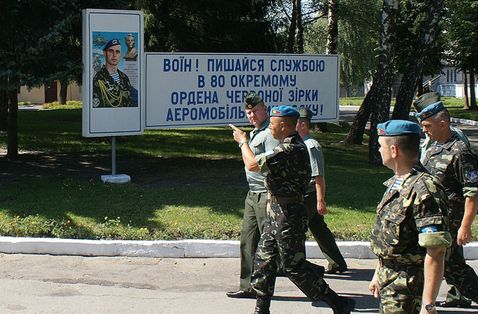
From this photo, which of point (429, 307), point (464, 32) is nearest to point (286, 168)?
point (429, 307)

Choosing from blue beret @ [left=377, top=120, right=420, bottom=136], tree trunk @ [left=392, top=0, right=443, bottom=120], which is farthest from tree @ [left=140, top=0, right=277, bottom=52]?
blue beret @ [left=377, top=120, right=420, bottom=136]

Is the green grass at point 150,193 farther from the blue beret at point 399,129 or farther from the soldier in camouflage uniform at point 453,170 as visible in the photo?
the blue beret at point 399,129

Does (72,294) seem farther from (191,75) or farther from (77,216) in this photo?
(191,75)

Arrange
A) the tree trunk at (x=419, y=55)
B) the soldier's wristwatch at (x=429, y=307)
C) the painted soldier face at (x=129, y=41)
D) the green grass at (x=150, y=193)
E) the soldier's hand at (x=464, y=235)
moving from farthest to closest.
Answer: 1. the tree trunk at (x=419, y=55)
2. the painted soldier face at (x=129, y=41)
3. the green grass at (x=150, y=193)
4. the soldier's hand at (x=464, y=235)
5. the soldier's wristwatch at (x=429, y=307)

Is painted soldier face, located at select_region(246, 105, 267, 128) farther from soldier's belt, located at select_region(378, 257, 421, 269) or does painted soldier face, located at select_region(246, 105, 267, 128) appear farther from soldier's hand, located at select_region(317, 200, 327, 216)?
soldier's belt, located at select_region(378, 257, 421, 269)

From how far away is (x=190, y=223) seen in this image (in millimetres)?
8648

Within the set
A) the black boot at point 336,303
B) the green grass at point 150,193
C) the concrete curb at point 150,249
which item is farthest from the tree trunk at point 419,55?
the black boot at point 336,303

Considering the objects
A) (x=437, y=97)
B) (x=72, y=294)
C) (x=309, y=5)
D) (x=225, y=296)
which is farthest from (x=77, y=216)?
(x=309, y=5)

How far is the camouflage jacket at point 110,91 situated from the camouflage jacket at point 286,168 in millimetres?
5861

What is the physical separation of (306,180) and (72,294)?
251 cm

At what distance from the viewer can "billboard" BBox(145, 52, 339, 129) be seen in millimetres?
11703

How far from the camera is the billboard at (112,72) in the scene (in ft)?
34.6

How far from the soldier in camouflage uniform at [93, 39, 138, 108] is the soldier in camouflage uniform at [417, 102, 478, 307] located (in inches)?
246

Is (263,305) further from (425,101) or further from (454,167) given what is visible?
(425,101)
